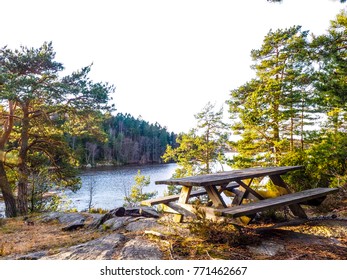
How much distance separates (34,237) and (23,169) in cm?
557

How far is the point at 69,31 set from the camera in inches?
186

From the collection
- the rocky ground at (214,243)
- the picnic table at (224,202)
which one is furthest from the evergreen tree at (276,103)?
the rocky ground at (214,243)

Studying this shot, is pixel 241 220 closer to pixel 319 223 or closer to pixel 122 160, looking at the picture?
pixel 319 223

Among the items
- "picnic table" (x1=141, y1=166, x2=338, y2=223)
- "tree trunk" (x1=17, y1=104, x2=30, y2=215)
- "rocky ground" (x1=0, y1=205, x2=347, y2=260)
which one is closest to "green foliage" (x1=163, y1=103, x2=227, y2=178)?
"tree trunk" (x1=17, y1=104, x2=30, y2=215)

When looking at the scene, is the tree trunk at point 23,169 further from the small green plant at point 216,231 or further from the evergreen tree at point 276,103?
the evergreen tree at point 276,103

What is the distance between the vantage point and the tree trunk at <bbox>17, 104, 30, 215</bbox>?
8.77 meters

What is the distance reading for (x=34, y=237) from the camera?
4.60 m

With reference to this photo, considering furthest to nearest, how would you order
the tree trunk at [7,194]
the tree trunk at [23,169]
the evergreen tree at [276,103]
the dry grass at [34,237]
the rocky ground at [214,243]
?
the evergreen tree at [276,103]
the tree trunk at [7,194]
the tree trunk at [23,169]
the dry grass at [34,237]
the rocky ground at [214,243]

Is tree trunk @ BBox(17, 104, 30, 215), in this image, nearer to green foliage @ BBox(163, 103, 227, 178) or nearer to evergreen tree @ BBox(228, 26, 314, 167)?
evergreen tree @ BBox(228, 26, 314, 167)

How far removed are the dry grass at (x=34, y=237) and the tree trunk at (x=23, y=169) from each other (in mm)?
2890

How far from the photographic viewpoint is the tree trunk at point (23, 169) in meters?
8.77

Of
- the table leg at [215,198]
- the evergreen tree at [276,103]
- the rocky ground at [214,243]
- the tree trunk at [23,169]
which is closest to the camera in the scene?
the rocky ground at [214,243]

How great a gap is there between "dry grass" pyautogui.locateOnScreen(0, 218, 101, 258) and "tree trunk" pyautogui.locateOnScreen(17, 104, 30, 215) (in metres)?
2.89

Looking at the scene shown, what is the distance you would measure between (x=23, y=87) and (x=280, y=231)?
A: 7.87 m
